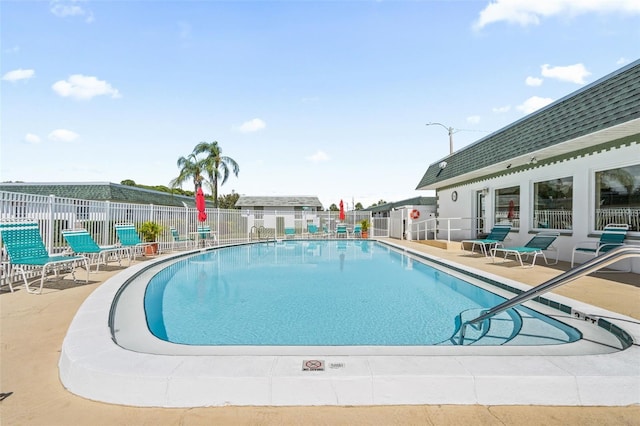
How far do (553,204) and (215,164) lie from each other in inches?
925

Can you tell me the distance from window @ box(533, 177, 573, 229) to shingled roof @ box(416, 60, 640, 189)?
98 centimetres

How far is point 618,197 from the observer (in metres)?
7.83

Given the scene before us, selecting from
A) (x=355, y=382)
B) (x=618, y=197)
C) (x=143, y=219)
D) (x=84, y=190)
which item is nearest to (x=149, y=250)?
(x=143, y=219)

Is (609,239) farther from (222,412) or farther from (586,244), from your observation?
(222,412)

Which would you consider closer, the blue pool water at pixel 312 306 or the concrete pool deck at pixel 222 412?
the concrete pool deck at pixel 222 412

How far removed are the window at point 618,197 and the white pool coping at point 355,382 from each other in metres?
7.16

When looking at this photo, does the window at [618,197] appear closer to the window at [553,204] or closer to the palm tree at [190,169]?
the window at [553,204]

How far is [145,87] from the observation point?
1308 centimetres

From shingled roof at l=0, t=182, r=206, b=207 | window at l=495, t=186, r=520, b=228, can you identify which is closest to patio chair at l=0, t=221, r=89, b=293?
window at l=495, t=186, r=520, b=228

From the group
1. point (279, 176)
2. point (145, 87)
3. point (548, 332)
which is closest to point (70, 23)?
point (145, 87)

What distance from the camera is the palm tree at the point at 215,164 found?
26.6 metres

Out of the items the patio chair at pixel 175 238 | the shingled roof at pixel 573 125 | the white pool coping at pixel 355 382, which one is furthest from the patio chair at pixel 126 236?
the shingled roof at pixel 573 125

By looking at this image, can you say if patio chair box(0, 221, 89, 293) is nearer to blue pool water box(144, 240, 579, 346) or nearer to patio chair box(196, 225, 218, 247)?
blue pool water box(144, 240, 579, 346)

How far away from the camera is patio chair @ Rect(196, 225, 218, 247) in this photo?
47.9 ft
